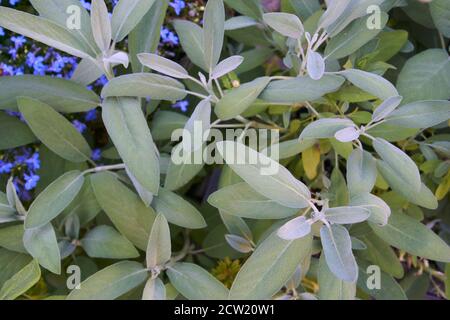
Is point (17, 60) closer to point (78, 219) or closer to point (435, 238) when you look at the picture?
point (78, 219)

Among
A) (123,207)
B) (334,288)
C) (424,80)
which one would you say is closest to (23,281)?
(123,207)

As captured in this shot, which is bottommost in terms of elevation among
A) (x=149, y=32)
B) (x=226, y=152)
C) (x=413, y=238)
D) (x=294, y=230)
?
(x=413, y=238)

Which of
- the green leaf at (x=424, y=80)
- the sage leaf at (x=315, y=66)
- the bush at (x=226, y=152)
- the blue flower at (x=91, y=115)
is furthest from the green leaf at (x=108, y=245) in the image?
the green leaf at (x=424, y=80)

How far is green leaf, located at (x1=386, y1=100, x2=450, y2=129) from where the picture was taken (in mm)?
614

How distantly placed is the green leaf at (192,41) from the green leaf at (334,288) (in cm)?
32

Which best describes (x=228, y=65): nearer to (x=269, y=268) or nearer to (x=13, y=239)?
(x=269, y=268)

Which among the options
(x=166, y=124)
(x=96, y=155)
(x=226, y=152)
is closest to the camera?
(x=226, y=152)

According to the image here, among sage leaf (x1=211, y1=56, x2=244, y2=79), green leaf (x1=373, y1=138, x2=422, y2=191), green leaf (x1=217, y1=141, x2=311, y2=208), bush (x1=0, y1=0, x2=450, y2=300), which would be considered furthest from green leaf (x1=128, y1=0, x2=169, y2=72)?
green leaf (x1=373, y1=138, x2=422, y2=191)

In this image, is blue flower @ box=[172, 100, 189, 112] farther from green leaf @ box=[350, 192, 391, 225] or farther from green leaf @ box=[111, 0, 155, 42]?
green leaf @ box=[350, 192, 391, 225]

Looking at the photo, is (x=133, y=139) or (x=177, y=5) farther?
(x=177, y=5)

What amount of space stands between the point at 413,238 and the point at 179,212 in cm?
31

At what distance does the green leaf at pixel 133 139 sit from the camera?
0.61 meters

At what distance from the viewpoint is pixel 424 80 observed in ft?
2.41
